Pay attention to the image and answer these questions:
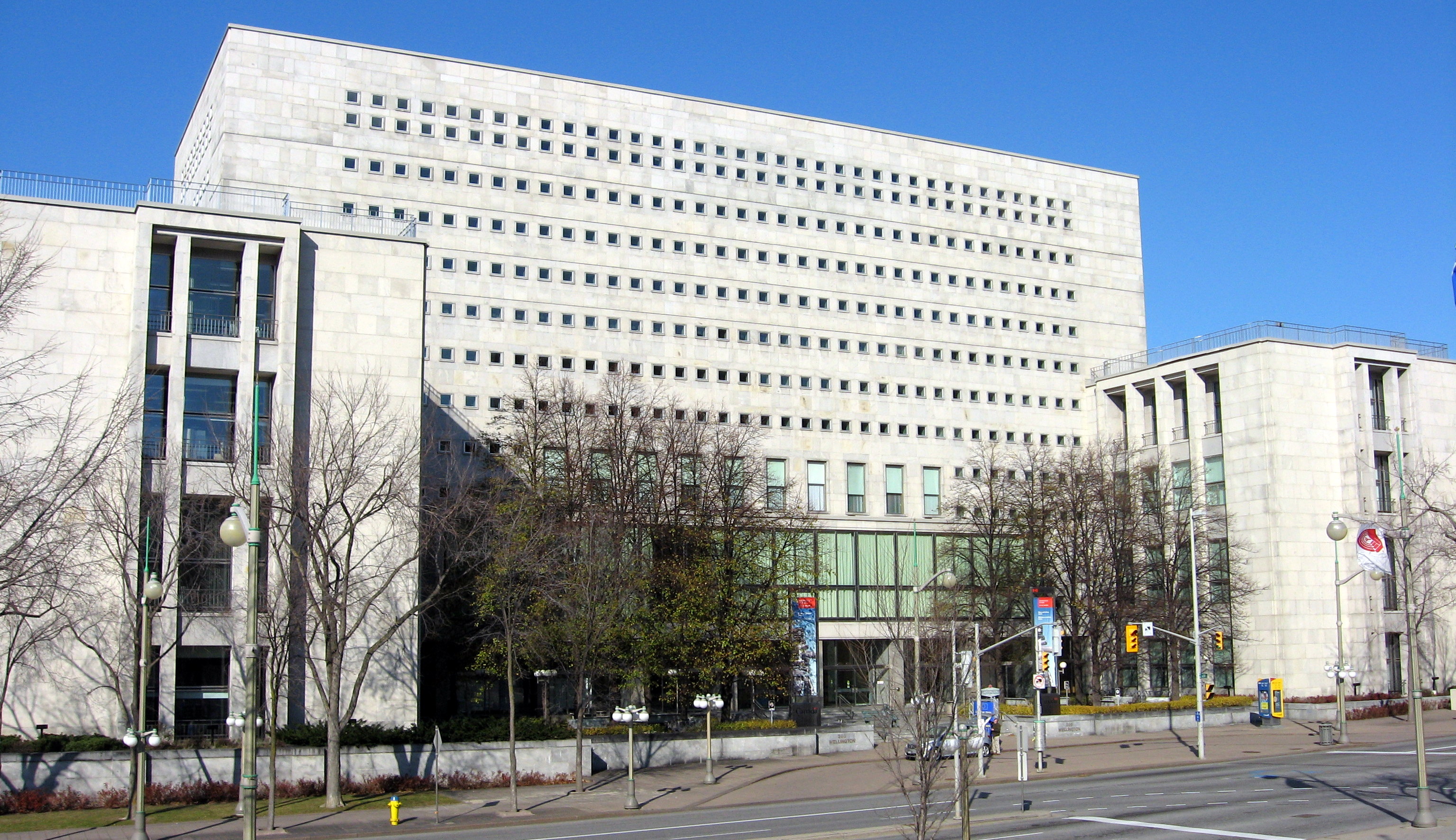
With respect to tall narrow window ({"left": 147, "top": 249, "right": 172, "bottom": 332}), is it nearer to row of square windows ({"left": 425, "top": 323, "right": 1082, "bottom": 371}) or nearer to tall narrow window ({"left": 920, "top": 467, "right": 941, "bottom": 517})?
row of square windows ({"left": 425, "top": 323, "right": 1082, "bottom": 371})

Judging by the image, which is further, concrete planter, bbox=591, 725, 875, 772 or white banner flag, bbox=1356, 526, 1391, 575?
concrete planter, bbox=591, 725, 875, 772

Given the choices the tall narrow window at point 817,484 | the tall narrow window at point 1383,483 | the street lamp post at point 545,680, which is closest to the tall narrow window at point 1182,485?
the tall narrow window at point 1383,483

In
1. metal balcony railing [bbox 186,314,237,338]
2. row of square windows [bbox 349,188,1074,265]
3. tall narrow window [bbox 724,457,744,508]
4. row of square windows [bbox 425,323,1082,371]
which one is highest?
row of square windows [bbox 349,188,1074,265]

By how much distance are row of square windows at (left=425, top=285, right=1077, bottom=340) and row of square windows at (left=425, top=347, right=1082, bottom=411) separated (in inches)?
76.6

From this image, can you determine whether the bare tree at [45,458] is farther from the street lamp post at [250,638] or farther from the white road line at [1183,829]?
the white road line at [1183,829]

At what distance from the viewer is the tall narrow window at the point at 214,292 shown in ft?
145

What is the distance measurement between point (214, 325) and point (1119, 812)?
33.1 m

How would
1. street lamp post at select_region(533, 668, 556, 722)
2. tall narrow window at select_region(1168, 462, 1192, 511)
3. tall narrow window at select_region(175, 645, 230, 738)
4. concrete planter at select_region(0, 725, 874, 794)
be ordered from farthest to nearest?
tall narrow window at select_region(1168, 462, 1192, 511) → street lamp post at select_region(533, 668, 556, 722) → tall narrow window at select_region(175, 645, 230, 738) → concrete planter at select_region(0, 725, 874, 794)

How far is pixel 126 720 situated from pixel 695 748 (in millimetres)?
20017

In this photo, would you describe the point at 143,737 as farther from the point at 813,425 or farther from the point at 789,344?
the point at 789,344

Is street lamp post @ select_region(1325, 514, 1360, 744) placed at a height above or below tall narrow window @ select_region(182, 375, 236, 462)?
below

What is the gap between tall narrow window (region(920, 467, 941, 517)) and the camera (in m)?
78.2

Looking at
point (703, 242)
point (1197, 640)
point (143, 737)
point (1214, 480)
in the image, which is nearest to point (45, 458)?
point (143, 737)

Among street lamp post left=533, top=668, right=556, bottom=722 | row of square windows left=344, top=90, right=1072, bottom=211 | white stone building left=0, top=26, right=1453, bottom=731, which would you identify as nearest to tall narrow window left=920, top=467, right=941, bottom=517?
white stone building left=0, top=26, right=1453, bottom=731
